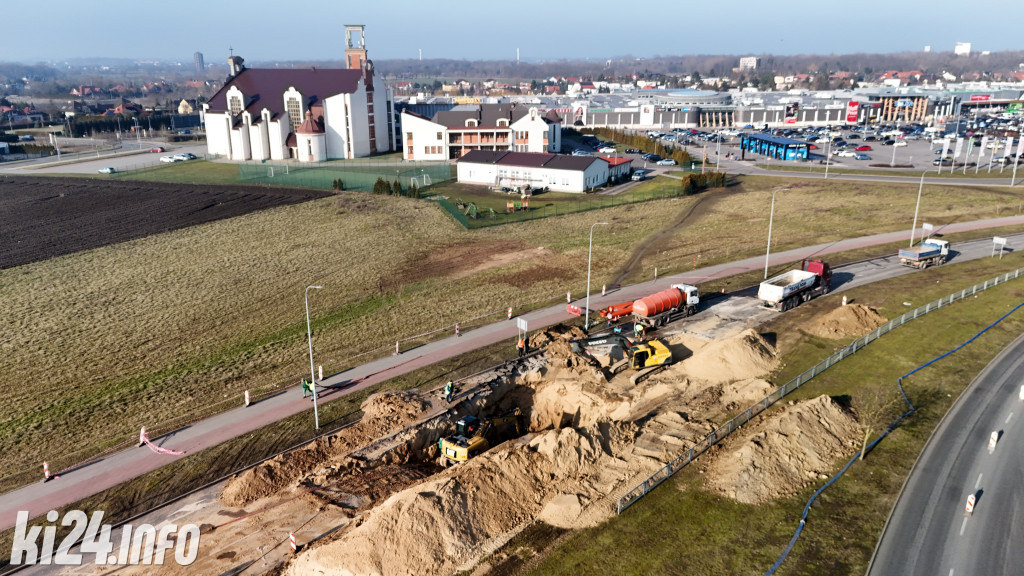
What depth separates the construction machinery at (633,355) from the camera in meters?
38.5

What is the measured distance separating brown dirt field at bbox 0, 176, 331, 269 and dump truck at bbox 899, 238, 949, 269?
71575 millimetres

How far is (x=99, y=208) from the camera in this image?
86.0m

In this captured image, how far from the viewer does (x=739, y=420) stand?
103 ft

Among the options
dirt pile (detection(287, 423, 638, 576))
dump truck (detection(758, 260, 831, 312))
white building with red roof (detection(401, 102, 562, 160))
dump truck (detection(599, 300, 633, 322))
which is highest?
white building with red roof (detection(401, 102, 562, 160))

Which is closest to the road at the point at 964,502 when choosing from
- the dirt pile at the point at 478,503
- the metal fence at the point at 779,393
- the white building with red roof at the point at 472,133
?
the metal fence at the point at 779,393

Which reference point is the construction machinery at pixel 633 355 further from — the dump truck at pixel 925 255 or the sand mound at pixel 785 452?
the dump truck at pixel 925 255

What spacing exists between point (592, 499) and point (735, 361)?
15.3 m

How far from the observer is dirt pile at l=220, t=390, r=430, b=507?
28109mm

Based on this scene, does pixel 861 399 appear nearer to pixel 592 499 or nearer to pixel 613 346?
pixel 613 346

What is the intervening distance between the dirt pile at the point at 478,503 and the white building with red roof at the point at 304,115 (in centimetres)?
9964

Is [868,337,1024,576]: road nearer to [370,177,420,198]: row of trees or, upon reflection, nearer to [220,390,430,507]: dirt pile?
[220,390,430,507]: dirt pile

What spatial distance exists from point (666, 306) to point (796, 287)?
10.4 meters

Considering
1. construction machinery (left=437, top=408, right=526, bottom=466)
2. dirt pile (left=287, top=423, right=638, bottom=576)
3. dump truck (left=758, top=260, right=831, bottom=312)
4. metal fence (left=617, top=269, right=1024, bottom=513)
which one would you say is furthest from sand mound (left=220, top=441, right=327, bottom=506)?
dump truck (left=758, top=260, right=831, bottom=312)

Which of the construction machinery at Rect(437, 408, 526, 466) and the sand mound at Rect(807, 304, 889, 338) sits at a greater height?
the sand mound at Rect(807, 304, 889, 338)
